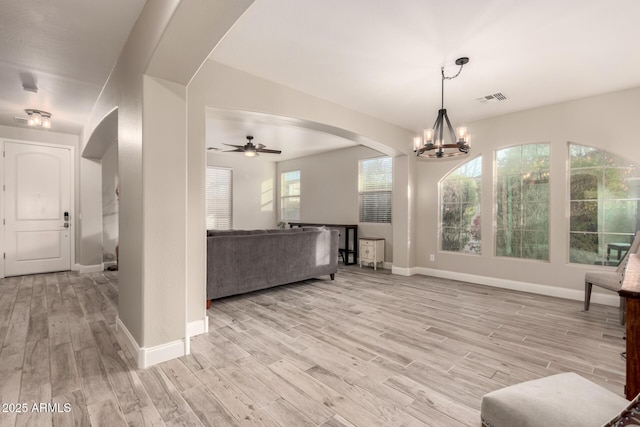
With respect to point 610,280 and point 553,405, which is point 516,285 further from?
point 553,405

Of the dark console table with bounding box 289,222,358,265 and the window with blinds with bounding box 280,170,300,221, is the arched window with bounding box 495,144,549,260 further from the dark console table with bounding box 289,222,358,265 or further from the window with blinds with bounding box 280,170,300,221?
the window with blinds with bounding box 280,170,300,221

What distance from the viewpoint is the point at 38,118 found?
4105 mm

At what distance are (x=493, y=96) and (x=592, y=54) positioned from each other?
3.71ft

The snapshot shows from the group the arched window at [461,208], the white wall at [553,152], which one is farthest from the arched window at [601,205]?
the arched window at [461,208]

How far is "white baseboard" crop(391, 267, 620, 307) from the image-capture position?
390 cm

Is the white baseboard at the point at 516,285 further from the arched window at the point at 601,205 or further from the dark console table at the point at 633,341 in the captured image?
the dark console table at the point at 633,341

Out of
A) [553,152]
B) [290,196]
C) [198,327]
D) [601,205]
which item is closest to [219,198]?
[290,196]

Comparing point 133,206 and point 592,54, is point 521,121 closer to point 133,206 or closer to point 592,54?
point 592,54

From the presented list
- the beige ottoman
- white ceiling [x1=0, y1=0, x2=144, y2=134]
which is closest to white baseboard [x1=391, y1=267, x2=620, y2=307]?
the beige ottoman

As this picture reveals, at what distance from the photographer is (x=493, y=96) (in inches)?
157

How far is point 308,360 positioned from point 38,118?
16.2ft

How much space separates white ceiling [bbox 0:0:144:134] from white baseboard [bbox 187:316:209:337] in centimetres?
272

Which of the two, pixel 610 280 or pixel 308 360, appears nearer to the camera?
pixel 308 360

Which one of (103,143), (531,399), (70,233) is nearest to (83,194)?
(70,233)
